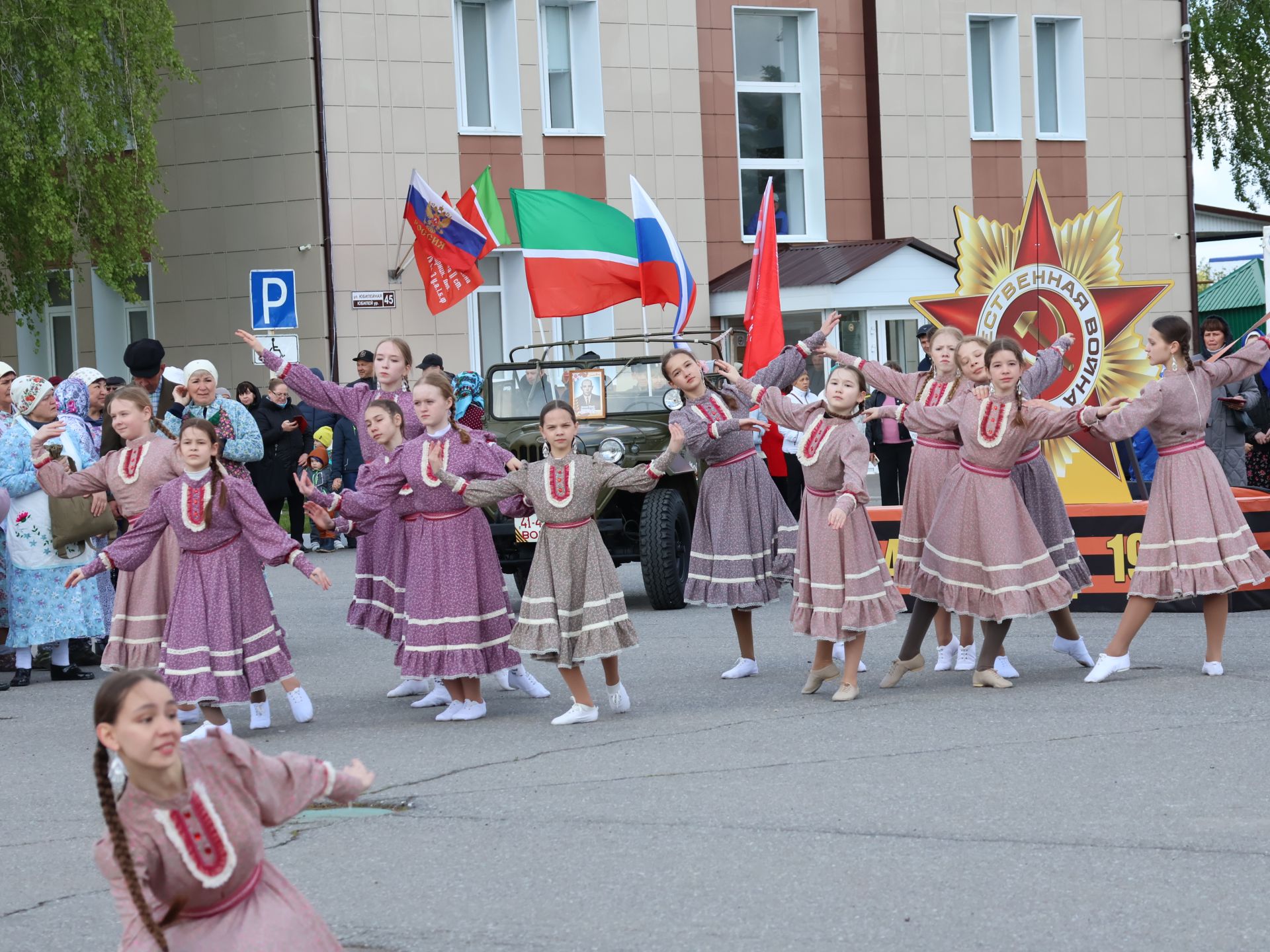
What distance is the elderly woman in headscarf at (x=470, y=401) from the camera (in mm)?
13359

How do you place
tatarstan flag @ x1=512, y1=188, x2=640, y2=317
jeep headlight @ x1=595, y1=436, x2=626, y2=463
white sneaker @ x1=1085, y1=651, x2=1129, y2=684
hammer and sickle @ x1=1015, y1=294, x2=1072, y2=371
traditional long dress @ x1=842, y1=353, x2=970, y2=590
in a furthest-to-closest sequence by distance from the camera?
tatarstan flag @ x1=512, y1=188, x2=640, y2=317, jeep headlight @ x1=595, y1=436, x2=626, y2=463, hammer and sickle @ x1=1015, y1=294, x2=1072, y2=371, traditional long dress @ x1=842, y1=353, x2=970, y2=590, white sneaker @ x1=1085, y1=651, x2=1129, y2=684

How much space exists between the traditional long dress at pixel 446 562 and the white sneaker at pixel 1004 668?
249 cm

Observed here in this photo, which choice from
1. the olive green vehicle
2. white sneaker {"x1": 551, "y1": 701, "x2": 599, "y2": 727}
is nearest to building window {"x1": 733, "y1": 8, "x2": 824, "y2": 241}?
the olive green vehicle

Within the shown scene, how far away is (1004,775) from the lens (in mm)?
6562

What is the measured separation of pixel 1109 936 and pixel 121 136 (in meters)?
18.9

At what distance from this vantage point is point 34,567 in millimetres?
10281

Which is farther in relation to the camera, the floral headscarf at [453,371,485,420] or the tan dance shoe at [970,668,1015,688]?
the floral headscarf at [453,371,485,420]

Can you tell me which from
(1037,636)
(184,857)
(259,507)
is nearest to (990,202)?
(1037,636)

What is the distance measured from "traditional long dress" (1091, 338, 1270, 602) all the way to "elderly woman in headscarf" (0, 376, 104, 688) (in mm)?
5962

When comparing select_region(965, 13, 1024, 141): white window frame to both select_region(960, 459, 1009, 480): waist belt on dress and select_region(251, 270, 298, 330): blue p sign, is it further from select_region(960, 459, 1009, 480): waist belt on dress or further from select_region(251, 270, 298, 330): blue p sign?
select_region(960, 459, 1009, 480): waist belt on dress

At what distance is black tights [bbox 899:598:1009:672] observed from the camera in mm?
8656

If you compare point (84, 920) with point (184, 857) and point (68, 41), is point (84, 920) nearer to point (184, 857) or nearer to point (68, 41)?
point (184, 857)

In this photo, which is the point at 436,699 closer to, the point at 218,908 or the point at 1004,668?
the point at 1004,668

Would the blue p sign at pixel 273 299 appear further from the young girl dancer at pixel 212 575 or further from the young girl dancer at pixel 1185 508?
the young girl dancer at pixel 1185 508
